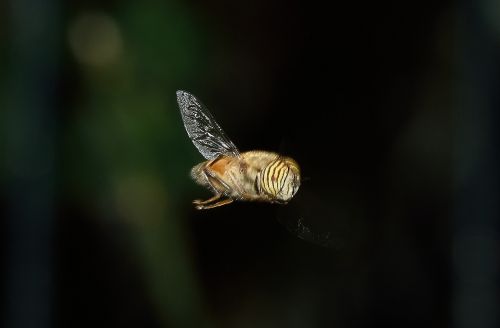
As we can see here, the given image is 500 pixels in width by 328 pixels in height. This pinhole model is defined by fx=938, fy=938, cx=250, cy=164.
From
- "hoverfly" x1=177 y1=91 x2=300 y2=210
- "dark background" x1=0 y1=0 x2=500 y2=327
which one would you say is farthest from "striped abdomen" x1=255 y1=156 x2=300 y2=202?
"dark background" x1=0 y1=0 x2=500 y2=327

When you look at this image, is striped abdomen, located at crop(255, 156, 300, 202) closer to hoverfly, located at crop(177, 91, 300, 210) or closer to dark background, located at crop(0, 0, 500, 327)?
hoverfly, located at crop(177, 91, 300, 210)

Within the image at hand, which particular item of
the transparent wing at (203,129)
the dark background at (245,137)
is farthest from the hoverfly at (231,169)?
the dark background at (245,137)

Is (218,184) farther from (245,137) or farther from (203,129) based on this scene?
(245,137)

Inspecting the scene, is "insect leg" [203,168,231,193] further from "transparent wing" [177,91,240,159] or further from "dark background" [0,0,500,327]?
"dark background" [0,0,500,327]

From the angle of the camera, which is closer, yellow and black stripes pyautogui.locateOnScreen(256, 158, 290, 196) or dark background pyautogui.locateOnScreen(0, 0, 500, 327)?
yellow and black stripes pyautogui.locateOnScreen(256, 158, 290, 196)

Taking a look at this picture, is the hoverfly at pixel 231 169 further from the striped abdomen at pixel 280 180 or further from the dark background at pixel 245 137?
the dark background at pixel 245 137

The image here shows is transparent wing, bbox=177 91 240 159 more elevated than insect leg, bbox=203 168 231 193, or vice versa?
transparent wing, bbox=177 91 240 159
